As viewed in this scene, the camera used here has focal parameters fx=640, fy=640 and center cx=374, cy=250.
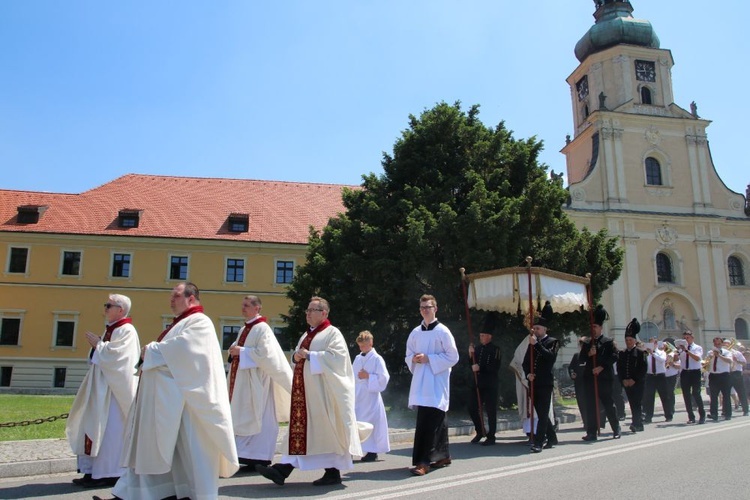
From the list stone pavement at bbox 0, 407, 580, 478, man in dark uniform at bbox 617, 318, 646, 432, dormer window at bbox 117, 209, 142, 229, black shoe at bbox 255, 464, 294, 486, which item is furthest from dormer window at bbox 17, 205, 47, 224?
black shoe at bbox 255, 464, 294, 486

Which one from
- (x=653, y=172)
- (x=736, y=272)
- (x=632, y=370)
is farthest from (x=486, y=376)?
(x=736, y=272)

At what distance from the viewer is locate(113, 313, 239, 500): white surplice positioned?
5.64m

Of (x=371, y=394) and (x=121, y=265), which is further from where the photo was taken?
(x=121, y=265)

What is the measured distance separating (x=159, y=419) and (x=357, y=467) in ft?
12.0

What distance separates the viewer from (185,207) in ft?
127

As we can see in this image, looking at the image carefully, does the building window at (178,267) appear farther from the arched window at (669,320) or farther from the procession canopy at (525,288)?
the arched window at (669,320)

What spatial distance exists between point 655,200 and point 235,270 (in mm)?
27816

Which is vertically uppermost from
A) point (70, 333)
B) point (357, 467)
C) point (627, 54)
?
point (627, 54)

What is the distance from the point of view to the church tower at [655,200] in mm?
41312

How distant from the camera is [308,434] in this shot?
7238 millimetres

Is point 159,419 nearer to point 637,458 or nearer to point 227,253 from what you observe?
point 637,458

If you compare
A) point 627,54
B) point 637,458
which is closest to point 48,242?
point 637,458

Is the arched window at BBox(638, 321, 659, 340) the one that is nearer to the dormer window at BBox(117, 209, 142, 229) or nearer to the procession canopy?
the procession canopy

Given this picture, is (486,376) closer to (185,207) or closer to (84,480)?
(84,480)
